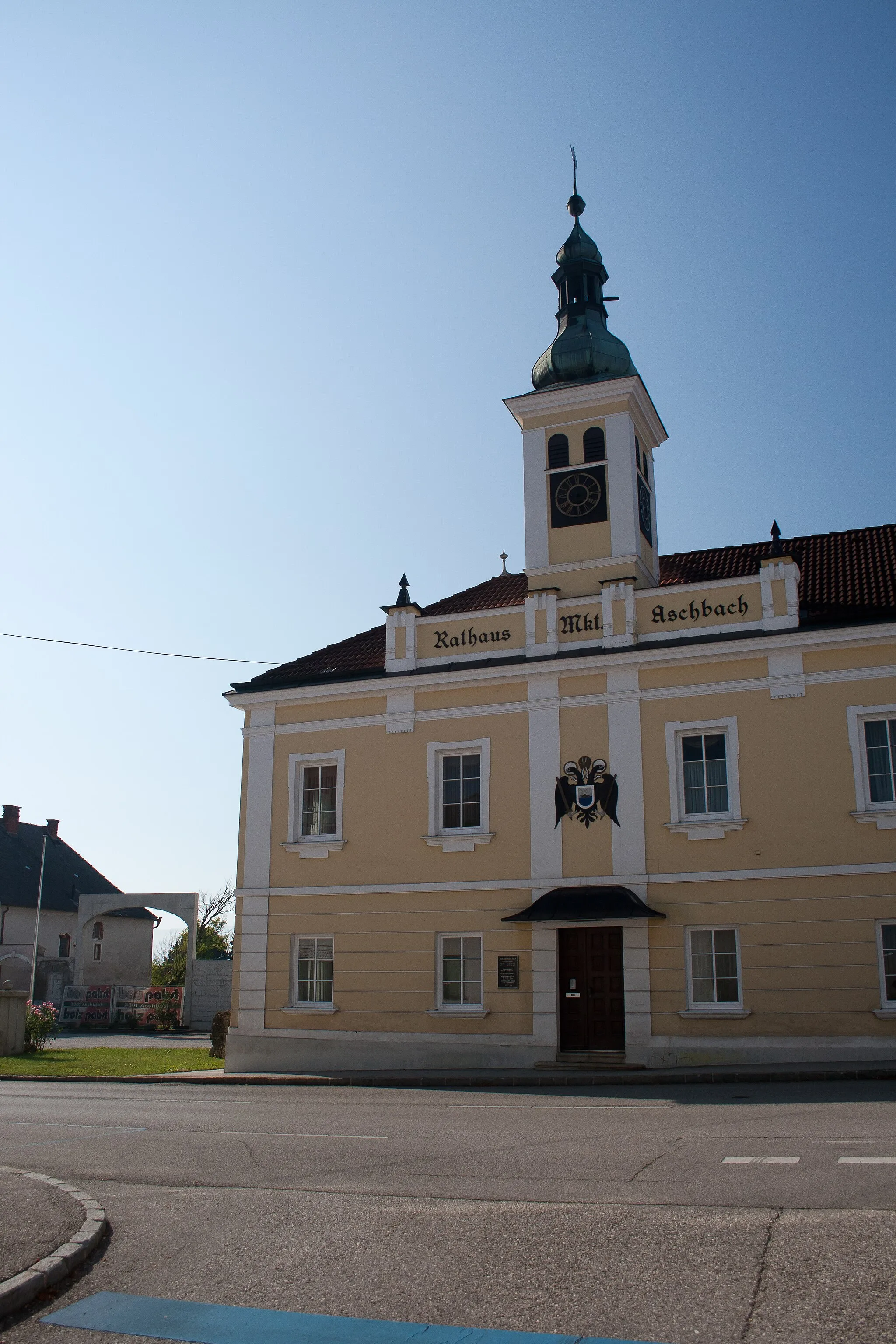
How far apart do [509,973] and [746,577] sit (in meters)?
8.22

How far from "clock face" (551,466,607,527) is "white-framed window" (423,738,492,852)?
4898mm

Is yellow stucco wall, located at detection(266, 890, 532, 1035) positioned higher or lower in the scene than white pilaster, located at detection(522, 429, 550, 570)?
lower

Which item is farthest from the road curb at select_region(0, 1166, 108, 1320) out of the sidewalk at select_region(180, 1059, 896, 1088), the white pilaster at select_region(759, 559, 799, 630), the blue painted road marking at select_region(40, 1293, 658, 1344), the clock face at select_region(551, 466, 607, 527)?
the clock face at select_region(551, 466, 607, 527)

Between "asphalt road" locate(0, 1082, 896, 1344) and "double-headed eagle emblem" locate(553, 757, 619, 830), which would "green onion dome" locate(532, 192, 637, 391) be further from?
"asphalt road" locate(0, 1082, 896, 1344)

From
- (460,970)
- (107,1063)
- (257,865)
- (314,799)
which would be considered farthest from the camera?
(314,799)

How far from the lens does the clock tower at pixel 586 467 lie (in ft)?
73.2

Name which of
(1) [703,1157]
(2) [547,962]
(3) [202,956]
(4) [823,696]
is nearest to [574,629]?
(4) [823,696]

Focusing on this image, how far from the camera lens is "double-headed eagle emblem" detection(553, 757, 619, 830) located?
2020cm

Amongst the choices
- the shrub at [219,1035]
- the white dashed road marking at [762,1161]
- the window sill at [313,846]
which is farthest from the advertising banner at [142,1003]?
the white dashed road marking at [762,1161]

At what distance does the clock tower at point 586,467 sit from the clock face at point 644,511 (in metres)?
0.04

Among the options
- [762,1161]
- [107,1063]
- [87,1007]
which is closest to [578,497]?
[107,1063]

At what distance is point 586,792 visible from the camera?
66.9ft

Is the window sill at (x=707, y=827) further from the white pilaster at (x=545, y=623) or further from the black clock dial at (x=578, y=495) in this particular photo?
the black clock dial at (x=578, y=495)

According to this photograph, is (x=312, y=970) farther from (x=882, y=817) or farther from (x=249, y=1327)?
(x=249, y=1327)
